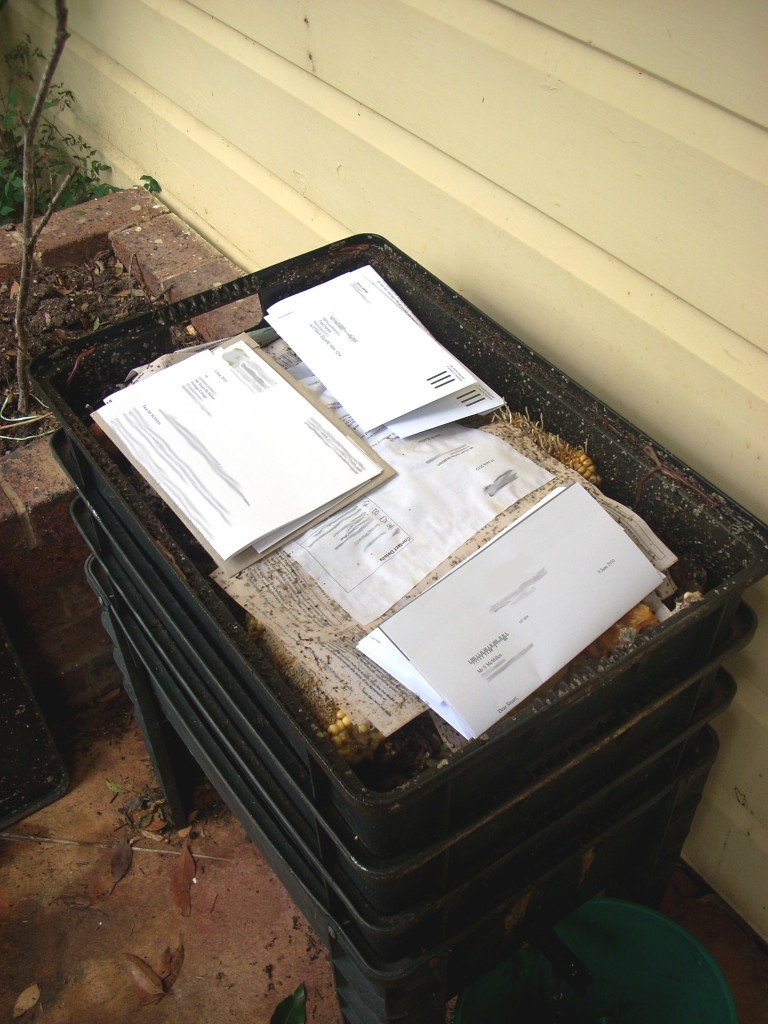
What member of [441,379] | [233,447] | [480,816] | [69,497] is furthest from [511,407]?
[69,497]

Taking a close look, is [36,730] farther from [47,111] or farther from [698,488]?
[47,111]

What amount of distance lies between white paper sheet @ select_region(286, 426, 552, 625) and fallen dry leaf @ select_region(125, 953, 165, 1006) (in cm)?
105

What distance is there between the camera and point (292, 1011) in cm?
156

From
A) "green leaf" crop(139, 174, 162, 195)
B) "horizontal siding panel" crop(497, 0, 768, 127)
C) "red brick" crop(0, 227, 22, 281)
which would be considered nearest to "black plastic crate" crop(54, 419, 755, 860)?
"horizontal siding panel" crop(497, 0, 768, 127)

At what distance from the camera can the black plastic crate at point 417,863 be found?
1.09m

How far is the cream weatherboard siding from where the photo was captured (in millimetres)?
1160

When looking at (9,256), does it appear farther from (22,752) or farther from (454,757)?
(454,757)

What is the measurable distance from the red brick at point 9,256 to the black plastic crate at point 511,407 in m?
1.02

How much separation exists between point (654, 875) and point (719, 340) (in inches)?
36.4

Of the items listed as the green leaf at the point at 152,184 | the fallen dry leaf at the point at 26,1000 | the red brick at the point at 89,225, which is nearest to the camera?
the fallen dry leaf at the point at 26,1000

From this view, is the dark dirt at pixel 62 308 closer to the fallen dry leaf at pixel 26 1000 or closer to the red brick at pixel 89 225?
the red brick at pixel 89 225

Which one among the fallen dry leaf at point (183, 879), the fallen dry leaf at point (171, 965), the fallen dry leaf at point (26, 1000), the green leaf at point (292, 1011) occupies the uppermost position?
the green leaf at point (292, 1011)

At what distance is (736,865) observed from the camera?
1740 millimetres

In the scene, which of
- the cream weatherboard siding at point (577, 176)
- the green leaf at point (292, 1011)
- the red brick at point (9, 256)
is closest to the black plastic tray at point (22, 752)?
the green leaf at point (292, 1011)
